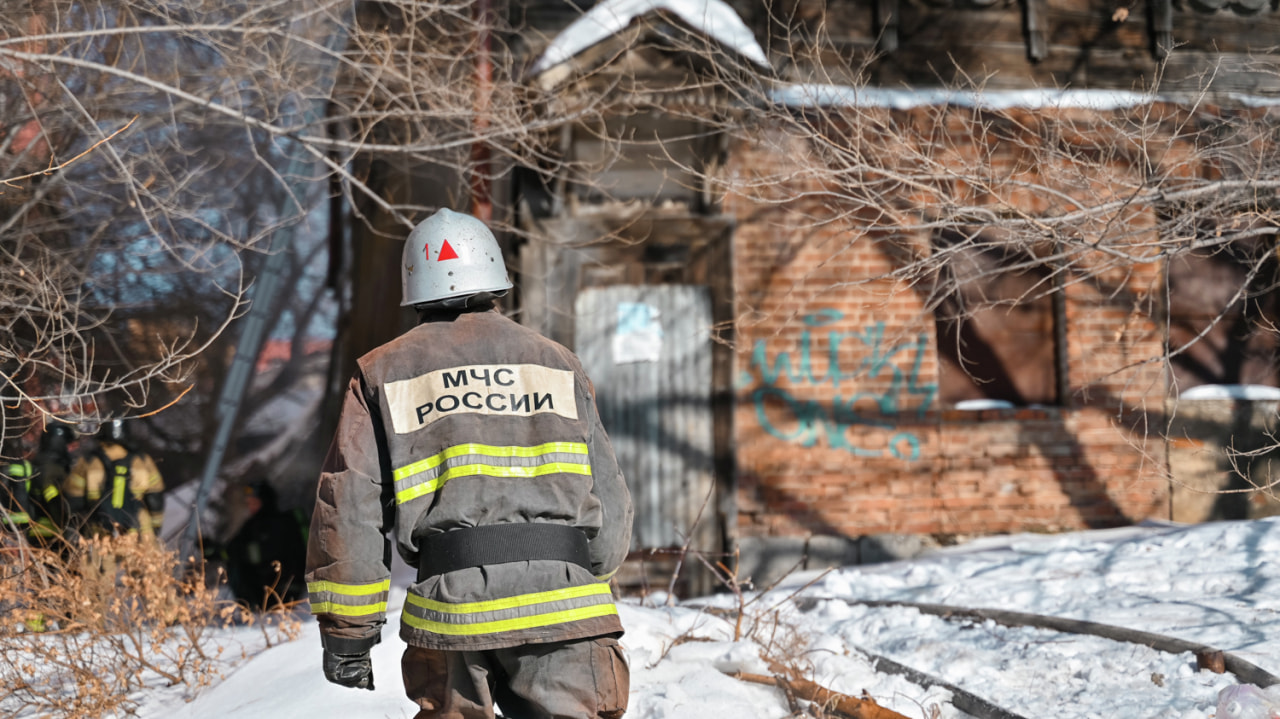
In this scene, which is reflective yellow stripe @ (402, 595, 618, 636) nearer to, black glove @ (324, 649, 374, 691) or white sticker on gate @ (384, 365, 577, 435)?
black glove @ (324, 649, 374, 691)

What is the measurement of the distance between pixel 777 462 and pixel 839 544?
0.82 m

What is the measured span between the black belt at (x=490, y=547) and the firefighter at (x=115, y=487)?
269 inches

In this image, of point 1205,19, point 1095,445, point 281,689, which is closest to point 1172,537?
point 1095,445

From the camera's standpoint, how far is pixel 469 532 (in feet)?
7.54

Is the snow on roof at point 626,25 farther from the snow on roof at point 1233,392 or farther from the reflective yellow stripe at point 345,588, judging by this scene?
the reflective yellow stripe at point 345,588

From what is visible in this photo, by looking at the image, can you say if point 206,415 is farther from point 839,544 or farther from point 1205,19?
point 1205,19

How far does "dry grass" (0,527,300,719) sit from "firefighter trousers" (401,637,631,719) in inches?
103

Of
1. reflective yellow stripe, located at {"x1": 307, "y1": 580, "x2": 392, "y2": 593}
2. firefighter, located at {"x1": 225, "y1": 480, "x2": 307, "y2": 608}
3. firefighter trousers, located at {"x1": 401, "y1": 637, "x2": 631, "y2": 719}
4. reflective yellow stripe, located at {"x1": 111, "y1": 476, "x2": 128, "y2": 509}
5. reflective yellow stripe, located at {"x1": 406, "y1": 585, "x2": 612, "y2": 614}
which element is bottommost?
firefighter, located at {"x1": 225, "y1": 480, "x2": 307, "y2": 608}

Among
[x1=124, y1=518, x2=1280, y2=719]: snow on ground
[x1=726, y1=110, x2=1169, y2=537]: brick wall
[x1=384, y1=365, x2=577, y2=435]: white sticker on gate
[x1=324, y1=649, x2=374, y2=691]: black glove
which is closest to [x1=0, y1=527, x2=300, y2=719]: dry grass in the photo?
[x1=124, y1=518, x2=1280, y2=719]: snow on ground

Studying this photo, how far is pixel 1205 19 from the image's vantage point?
8.33 metres

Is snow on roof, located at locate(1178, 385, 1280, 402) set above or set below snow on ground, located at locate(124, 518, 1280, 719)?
above

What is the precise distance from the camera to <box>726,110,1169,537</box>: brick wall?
7629 mm

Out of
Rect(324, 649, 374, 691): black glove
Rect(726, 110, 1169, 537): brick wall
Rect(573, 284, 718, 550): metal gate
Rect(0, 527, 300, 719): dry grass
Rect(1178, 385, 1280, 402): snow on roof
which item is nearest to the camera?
Rect(324, 649, 374, 691): black glove

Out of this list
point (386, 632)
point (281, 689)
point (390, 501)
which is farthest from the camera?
point (386, 632)
